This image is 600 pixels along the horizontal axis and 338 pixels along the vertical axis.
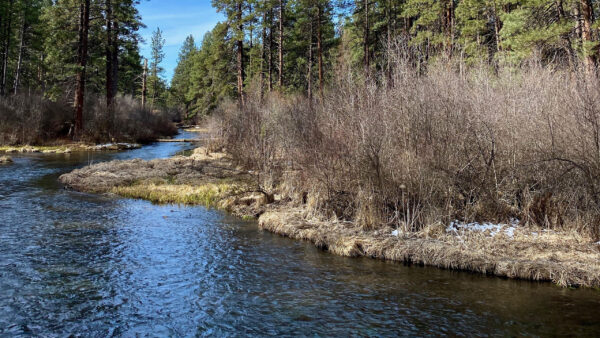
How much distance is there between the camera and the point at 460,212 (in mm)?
9398

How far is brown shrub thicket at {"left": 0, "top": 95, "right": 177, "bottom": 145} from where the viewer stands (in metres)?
26.4

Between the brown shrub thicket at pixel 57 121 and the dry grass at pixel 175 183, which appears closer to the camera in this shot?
the dry grass at pixel 175 183

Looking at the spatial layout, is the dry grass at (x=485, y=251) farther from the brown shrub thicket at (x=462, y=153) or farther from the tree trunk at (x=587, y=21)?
the tree trunk at (x=587, y=21)

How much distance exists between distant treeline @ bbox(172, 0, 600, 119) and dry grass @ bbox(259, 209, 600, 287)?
5.79 metres

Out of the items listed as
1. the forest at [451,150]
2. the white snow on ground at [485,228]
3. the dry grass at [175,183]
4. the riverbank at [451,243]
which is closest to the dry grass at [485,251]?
the riverbank at [451,243]

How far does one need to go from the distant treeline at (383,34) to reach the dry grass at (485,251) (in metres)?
5.79

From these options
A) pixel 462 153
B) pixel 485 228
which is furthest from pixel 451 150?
pixel 485 228

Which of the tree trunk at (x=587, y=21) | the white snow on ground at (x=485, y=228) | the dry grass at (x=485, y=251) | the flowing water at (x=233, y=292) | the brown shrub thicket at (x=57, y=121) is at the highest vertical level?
the tree trunk at (x=587, y=21)

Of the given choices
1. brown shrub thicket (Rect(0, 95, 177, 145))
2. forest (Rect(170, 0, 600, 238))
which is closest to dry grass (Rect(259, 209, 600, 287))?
forest (Rect(170, 0, 600, 238))

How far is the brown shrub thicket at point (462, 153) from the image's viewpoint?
863 centimetres

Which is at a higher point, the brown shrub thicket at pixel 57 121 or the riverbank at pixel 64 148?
the brown shrub thicket at pixel 57 121

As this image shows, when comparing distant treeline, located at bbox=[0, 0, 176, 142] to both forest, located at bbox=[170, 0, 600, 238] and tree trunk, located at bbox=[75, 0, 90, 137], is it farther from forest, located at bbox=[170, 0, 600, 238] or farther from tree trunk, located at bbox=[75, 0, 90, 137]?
forest, located at bbox=[170, 0, 600, 238]

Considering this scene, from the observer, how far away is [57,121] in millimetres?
28500

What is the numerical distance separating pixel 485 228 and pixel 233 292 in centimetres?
537
